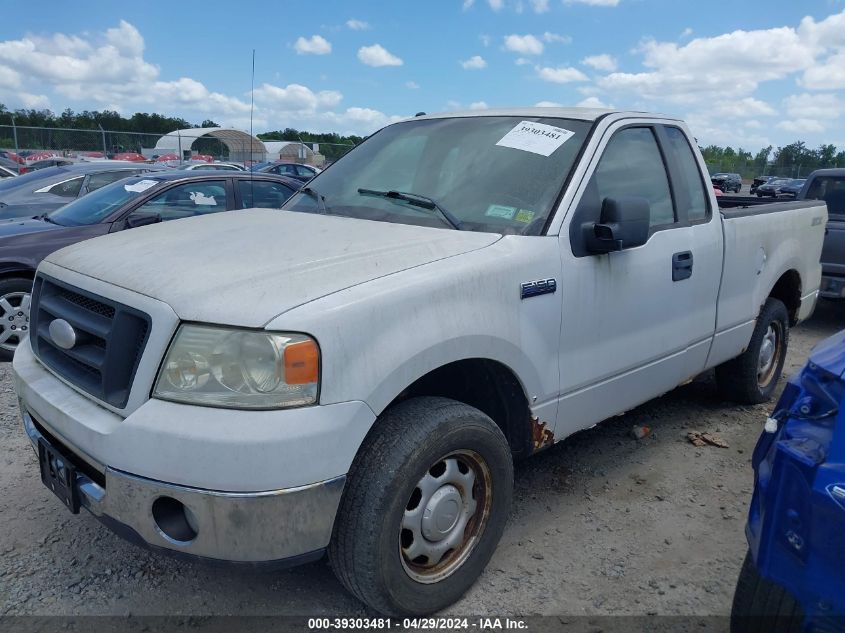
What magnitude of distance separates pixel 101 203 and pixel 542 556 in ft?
17.4

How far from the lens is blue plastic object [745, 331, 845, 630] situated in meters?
1.69

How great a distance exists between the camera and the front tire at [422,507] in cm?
228

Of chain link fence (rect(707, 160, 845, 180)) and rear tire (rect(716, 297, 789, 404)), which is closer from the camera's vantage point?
rear tire (rect(716, 297, 789, 404))

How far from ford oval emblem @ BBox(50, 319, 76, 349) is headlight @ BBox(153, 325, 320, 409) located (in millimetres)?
554

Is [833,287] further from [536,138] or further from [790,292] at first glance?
[536,138]

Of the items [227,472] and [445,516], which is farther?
[445,516]

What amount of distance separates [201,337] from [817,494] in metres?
1.74

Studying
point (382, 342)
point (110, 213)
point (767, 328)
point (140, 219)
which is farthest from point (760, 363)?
point (110, 213)

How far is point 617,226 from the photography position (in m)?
2.97

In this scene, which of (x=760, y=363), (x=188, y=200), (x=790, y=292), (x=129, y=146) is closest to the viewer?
(x=760, y=363)

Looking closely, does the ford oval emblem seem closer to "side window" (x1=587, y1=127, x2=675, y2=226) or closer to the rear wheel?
"side window" (x1=587, y1=127, x2=675, y2=226)

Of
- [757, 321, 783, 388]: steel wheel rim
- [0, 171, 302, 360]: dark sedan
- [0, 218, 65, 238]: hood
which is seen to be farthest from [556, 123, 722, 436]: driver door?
[0, 218, 65, 238]: hood

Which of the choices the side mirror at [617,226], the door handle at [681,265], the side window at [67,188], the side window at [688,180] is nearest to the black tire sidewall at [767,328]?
the side window at [688,180]

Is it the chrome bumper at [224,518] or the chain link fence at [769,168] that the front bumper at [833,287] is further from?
the chain link fence at [769,168]
